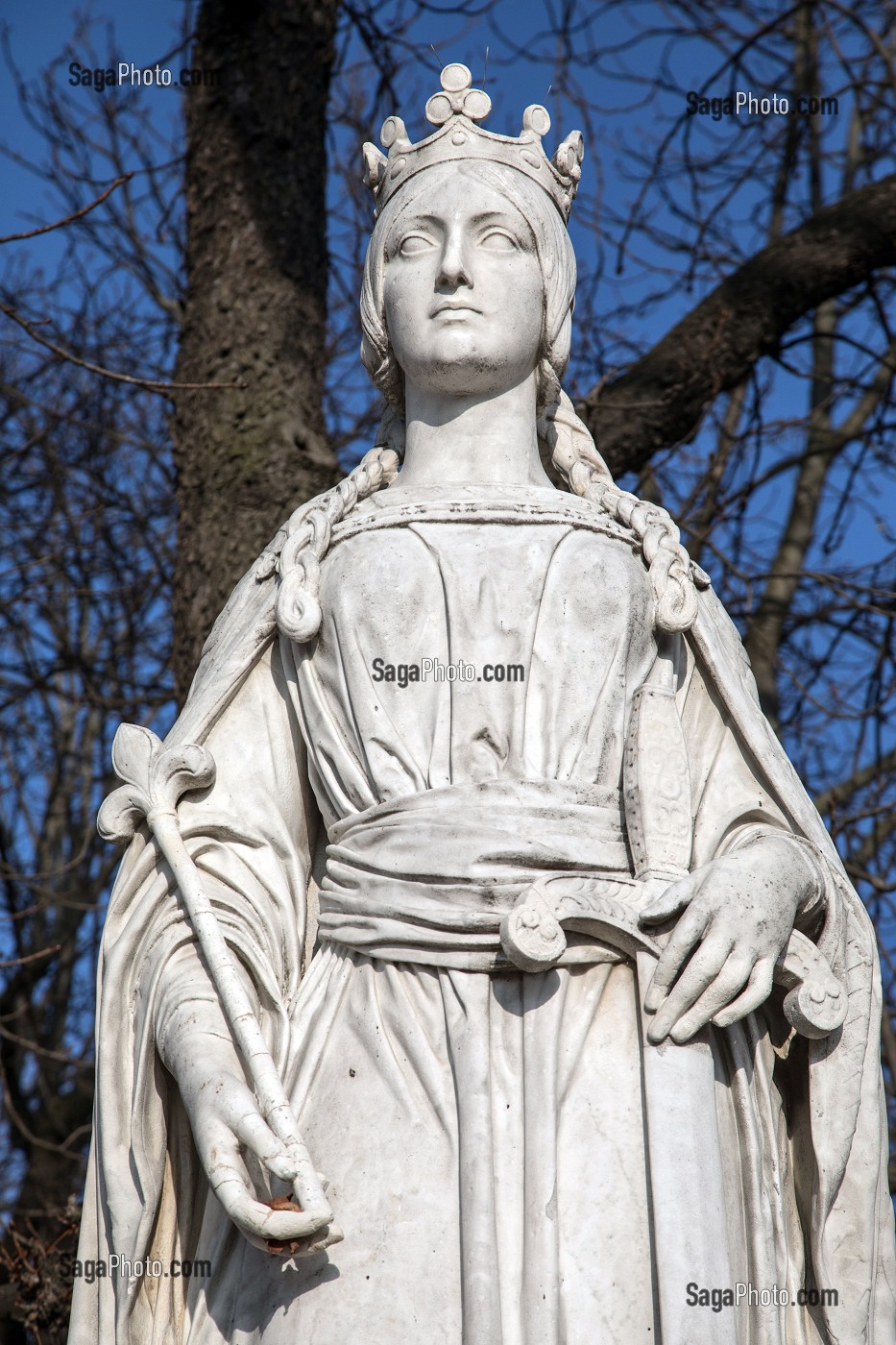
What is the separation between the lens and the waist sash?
4531mm

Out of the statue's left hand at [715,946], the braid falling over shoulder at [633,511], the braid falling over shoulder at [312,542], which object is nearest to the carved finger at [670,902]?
the statue's left hand at [715,946]

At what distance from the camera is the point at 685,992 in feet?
14.6

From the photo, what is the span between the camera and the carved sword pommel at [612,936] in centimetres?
440

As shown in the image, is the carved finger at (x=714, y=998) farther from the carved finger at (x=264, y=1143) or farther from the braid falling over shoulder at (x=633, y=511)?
the braid falling over shoulder at (x=633, y=511)

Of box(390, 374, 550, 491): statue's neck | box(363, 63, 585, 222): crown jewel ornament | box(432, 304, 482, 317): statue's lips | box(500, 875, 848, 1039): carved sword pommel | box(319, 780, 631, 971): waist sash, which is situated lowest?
box(500, 875, 848, 1039): carved sword pommel

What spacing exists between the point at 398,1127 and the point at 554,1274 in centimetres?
43

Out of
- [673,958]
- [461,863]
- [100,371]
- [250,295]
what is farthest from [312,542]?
[250,295]

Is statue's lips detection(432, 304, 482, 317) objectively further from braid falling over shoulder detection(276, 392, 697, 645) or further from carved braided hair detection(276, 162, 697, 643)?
braid falling over shoulder detection(276, 392, 697, 645)

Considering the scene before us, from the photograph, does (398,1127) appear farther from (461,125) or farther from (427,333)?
(461,125)

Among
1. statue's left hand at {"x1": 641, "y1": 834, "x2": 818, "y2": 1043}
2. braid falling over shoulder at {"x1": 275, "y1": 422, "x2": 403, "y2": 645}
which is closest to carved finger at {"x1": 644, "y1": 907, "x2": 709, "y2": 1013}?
statue's left hand at {"x1": 641, "y1": 834, "x2": 818, "y2": 1043}

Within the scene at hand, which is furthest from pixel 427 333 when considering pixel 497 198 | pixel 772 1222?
pixel 772 1222

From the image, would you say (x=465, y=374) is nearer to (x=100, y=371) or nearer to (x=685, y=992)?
(x=685, y=992)

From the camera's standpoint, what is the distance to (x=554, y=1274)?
166 inches

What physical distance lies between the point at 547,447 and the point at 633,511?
0.48m
